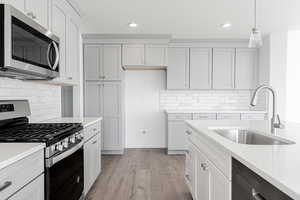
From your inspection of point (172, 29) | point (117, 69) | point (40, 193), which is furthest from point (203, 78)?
point (40, 193)

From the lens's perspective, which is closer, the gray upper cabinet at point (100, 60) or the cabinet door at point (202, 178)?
the cabinet door at point (202, 178)

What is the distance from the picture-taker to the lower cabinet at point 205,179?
142 centimetres

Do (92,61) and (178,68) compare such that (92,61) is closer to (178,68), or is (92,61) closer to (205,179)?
(178,68)

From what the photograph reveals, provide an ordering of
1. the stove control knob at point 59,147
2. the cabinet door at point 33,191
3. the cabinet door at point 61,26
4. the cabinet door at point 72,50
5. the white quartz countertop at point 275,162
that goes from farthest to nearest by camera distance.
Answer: the cabinet door at point 72,50
the cabinet door at point 61,26
the stove control knob at point 59,147
the cabinet door at point 33,191
the white quartz countertop at point 275,162

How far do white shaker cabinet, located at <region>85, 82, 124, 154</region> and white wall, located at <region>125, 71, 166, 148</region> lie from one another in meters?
0.59

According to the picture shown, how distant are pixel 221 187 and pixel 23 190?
1178mm

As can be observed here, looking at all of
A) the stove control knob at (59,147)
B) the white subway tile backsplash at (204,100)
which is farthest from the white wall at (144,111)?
the stove control knob at (59,147)

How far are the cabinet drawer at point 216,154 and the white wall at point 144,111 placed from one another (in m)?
2.98

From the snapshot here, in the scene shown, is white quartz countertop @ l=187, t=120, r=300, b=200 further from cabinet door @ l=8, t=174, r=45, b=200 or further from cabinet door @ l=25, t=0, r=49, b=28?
cabinet door @ l=25, t=0, r=49, b=28

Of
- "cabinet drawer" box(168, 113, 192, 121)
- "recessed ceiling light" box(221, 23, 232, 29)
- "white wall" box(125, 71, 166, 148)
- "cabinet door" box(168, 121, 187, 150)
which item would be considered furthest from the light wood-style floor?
"recessed ceiling light" box(221, 23, 232, 29)

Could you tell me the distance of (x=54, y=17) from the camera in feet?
7.84

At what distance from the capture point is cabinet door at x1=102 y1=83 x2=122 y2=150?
443cm

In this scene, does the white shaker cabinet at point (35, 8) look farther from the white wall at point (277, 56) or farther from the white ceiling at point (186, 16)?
the white wall at point (277, 56)

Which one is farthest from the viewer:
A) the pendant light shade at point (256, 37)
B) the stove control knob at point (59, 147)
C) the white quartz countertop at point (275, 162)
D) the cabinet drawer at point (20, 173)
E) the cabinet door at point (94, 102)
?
the cabinet door at point (94, 102)
